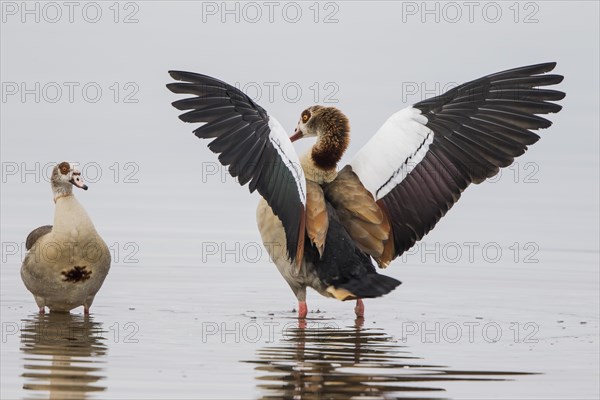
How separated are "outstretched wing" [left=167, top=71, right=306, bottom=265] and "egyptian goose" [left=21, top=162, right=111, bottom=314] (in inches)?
72.3

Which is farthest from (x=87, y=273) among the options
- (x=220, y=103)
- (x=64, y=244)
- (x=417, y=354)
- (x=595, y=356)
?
(x=595, y=356)

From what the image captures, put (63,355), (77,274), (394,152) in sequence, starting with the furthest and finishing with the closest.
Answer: (394,152) → (77,274) → (63,355)

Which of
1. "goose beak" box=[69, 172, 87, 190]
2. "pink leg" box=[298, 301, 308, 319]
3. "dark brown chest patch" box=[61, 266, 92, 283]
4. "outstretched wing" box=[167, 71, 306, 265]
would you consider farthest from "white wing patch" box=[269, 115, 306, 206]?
"goose beak" box=[69, 172, 87, 190]

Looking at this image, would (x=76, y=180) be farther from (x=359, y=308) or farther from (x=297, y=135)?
(x=359, y=308)

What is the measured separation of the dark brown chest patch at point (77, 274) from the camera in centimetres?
1270

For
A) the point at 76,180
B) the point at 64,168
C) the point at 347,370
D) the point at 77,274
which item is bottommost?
the point at 347,370

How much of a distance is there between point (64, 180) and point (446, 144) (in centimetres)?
353

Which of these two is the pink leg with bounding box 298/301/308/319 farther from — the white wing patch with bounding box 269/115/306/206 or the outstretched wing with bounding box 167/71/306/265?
the white wing patch with bounding box 269/115/306/206

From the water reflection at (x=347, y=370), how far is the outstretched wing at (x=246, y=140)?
119 cm

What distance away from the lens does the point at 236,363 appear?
1045 centimetres

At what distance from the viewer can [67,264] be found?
12.8 metres

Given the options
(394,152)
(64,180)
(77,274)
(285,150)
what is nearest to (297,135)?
(394,152)

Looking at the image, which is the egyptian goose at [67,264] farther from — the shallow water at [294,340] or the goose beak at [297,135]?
the goose beak at [297,135]

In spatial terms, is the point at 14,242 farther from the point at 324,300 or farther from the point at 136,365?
the point at 136,365
